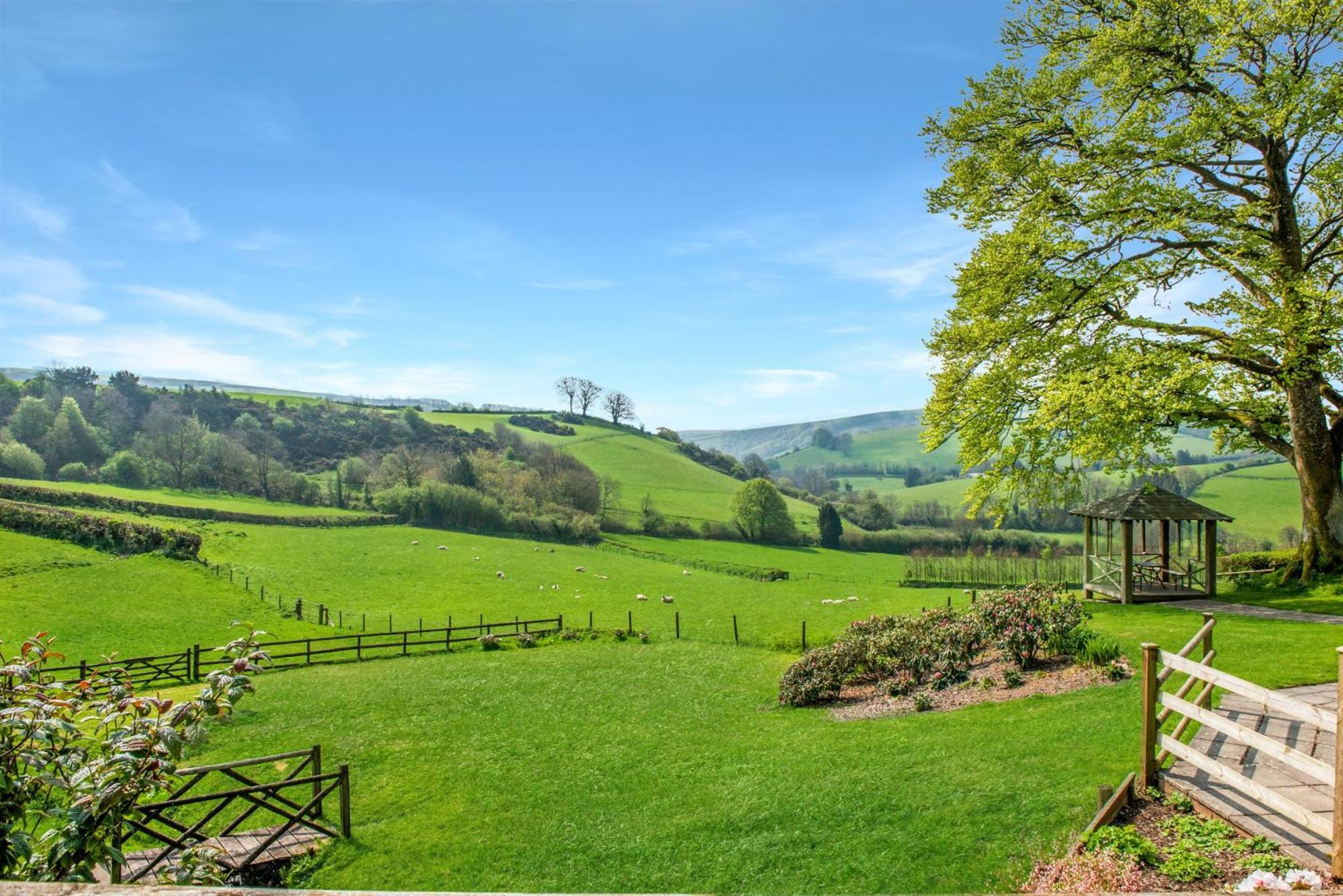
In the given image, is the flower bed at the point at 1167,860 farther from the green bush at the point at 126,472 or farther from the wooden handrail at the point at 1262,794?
the green bush at the point at 126,472

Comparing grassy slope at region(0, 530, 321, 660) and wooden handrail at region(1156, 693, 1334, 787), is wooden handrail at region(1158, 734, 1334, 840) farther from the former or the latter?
grassy slope at region(0, 530, 321, 660)

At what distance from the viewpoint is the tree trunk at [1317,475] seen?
2061 centimetres

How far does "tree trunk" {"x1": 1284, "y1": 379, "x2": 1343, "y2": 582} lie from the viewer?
20609 millimetres

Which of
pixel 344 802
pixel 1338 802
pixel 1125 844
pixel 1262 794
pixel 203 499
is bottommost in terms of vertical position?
pixel 344 802

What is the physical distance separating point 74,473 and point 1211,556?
91403 mm

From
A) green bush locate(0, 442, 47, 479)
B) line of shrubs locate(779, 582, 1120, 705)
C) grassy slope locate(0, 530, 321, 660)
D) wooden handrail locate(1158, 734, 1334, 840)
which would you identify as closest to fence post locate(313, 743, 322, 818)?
line of shrubs locate(779, 582, 1120, 705)

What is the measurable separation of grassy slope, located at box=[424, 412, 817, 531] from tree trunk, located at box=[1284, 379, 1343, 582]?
60.9 meters

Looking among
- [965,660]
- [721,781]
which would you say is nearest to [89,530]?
[721,781]

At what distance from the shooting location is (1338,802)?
5.50m

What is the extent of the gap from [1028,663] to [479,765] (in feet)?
40.9

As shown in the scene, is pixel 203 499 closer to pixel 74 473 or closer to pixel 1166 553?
pixel 74 473

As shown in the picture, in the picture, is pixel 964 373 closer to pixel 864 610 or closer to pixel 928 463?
pixel 864 610

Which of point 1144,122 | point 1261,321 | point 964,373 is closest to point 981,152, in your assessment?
point 1144,122

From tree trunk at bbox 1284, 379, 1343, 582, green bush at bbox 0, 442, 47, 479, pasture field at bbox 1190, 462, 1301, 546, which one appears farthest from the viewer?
pasture field at bbox 1190, 462, 1301, 546
